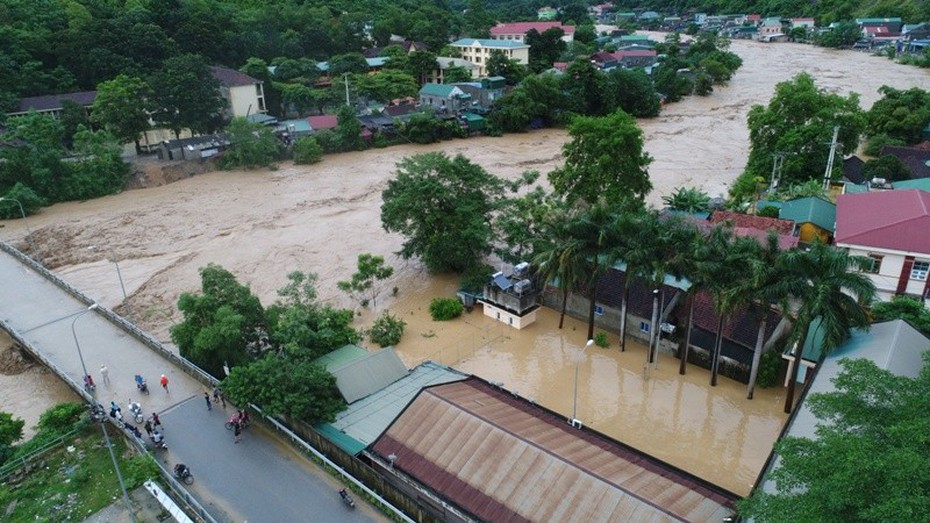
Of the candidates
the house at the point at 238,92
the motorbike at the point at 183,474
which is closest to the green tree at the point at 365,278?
the motorbike at the point at 183,474

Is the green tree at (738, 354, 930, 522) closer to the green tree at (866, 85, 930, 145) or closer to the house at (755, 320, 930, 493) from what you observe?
the house at (755, 320, 930, 493)

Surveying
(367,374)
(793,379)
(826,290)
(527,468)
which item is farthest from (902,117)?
(527,468)

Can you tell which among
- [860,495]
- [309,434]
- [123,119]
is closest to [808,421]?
[860,495]

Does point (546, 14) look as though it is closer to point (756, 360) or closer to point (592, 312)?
point (592, 312)

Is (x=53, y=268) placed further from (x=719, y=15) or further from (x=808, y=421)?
(x=719, y=15)

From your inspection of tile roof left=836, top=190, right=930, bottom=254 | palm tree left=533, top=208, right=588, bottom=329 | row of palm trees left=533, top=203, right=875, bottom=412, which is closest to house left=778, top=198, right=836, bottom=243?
tile roof left=836, top=190, right=930, bottom=254

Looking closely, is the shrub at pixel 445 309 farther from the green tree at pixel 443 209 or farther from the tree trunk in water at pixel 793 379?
the tree trunk in water at pixel 793 379
